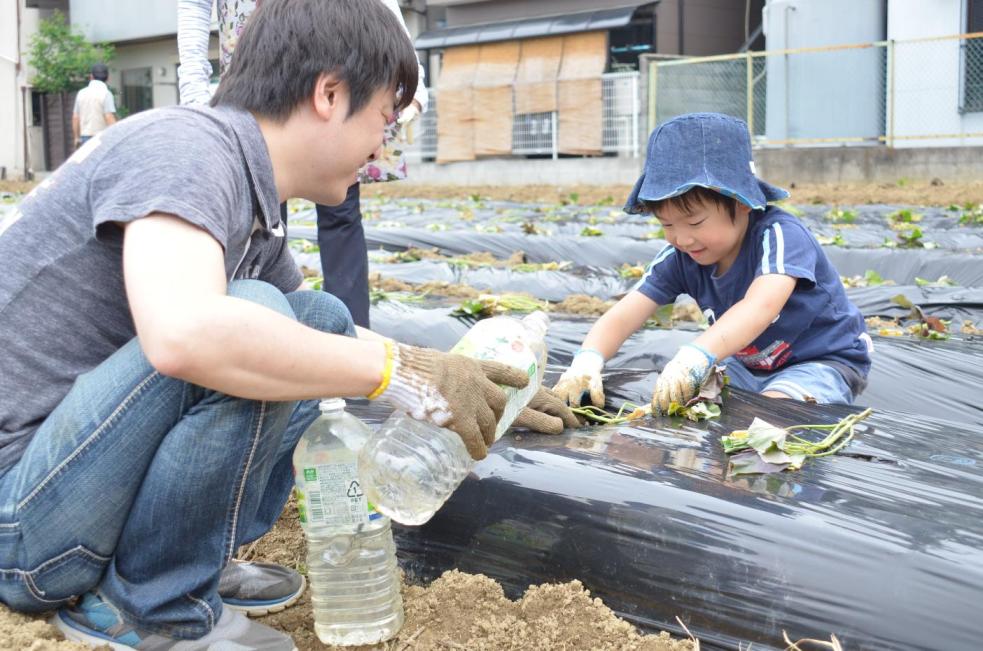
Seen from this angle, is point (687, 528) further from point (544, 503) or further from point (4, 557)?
point (4, 557)

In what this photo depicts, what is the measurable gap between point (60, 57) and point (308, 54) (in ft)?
77.5

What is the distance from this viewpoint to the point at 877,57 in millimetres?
12922

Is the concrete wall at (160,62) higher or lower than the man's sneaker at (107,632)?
higher

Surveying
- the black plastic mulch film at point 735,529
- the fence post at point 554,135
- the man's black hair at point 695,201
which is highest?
the fence post at point 554,135

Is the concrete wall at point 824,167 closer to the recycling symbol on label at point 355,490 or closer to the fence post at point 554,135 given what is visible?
the fence post at point 554,135

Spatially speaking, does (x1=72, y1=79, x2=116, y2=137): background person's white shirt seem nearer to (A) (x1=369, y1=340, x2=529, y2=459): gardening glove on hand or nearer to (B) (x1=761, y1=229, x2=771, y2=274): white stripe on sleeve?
(B) (x1=761, y1=229, x2=771, y2=274): white stripe on sleeve

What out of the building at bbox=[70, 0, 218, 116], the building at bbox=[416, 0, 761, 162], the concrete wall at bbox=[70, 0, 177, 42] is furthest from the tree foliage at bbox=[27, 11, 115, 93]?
the building at bbox=[416, 0, 761, 162]

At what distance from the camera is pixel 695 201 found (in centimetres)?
284

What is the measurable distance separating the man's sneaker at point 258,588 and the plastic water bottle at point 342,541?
0.29ft

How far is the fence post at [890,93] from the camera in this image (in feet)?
41.1

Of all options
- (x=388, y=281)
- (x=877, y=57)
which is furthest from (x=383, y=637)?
(x=877, y=57)

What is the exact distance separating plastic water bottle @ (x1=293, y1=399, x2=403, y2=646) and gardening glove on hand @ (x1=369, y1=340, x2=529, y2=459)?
0.30 metres

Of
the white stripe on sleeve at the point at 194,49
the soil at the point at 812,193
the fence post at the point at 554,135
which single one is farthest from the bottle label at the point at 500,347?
the fence post at the point at 554,135

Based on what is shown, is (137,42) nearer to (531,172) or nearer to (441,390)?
(531,172)
